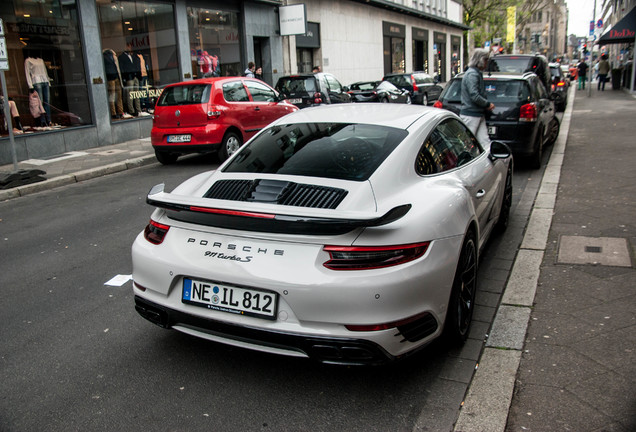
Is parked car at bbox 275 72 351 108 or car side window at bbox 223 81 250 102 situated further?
parked car at bbox 275 72 351 108

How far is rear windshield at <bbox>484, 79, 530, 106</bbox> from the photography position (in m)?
8.98

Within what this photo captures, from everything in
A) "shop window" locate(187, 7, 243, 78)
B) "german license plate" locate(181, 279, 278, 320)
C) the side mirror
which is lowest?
"german license plate" locate(181, 279, 278, 320)

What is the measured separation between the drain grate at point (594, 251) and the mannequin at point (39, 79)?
39.8 feet

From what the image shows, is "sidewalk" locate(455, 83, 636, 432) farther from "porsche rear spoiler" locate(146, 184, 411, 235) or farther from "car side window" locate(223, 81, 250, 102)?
"car side window" locate(223, 81, 250, 102)

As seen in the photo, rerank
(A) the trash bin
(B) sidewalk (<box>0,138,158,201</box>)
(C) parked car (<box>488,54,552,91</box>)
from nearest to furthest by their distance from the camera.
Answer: (B) sidewalk (<box>0,138,158,201</box>)
(C) parked car (<box>488,54,552,91</box>)
(A) the trash bin

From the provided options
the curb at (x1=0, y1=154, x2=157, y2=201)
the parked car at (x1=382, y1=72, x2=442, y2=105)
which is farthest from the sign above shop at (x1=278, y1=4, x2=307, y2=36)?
the curb at (x1=0, y1=154, x2=157, y2=201)

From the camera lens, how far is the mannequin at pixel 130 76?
15516 mm

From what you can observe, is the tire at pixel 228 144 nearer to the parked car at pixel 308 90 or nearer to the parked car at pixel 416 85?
the parked car at pixel 308 90

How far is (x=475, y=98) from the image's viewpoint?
765 cm

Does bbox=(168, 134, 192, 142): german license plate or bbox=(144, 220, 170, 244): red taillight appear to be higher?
bbox=(144, 220, 170, 244): red taillight

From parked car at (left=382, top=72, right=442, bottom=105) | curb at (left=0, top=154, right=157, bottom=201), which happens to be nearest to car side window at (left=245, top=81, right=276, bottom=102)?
curb at (left=0, top=154, right=157, bottom=201)

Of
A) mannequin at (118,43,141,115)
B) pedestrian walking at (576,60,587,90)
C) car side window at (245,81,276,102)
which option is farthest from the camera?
pedestrian walking at (576,60,587,90)

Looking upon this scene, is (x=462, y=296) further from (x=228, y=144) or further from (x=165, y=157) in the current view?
(x=165, y=157)

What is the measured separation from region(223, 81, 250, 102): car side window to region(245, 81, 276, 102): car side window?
0.23 meters
